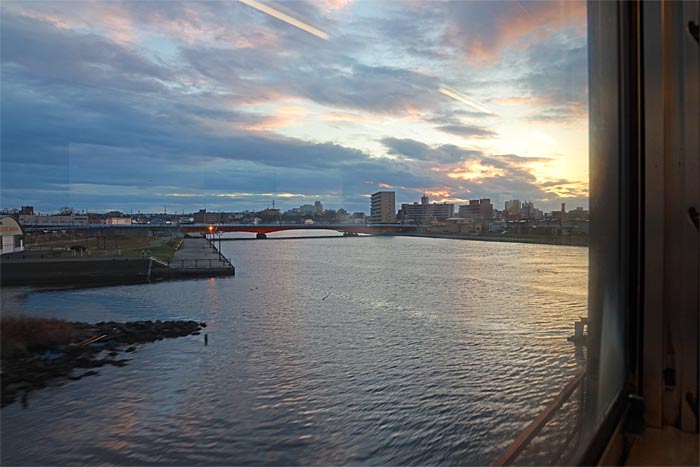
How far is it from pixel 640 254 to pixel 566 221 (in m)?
0.48

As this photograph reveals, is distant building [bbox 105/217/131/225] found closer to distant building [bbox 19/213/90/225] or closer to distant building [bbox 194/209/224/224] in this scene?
A: distant building [bbox 19/213/90/225]

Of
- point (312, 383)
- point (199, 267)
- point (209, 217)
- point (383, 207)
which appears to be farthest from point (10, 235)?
point (199, 267)

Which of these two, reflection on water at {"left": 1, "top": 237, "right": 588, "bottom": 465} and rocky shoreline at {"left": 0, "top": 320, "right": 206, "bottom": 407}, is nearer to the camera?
rocky shoreline at {"left": 0, "top": 320, "right": 206, "bottom": 407}

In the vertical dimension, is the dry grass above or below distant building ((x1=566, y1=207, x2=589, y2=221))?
below

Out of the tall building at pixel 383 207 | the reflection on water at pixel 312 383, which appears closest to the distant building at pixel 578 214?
the reflection on water at pixel 312 383

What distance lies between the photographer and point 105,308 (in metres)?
7.04

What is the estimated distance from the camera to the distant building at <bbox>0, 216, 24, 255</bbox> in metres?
0.80

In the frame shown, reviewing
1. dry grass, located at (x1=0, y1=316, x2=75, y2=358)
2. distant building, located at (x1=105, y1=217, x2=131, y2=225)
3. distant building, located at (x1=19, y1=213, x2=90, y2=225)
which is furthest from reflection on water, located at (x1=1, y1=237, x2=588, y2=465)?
distant building, located at (x1=105, y1=217, x2=131, y2=225)

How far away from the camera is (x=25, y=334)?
943mm

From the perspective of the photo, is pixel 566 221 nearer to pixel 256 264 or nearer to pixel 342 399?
pixel 342 399

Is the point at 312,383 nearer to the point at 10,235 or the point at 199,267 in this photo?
the point at 10,235

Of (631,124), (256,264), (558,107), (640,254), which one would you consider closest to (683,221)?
(640,254)

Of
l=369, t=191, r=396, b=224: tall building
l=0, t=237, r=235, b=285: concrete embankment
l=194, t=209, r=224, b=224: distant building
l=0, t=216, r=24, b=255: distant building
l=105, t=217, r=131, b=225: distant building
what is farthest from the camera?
l=369, t=191, r=396, b=224: tall building

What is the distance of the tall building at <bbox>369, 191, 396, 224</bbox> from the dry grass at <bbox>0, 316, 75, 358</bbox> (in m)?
5.04
